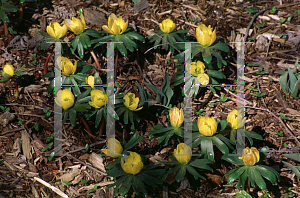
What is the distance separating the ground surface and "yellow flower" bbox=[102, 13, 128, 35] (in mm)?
525

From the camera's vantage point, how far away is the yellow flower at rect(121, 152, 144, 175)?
206cm

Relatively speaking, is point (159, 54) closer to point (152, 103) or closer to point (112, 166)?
point (152, 103)

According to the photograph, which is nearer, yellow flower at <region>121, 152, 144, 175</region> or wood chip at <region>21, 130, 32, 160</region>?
yellow flower at <region>121, 152, 144, 175</region>

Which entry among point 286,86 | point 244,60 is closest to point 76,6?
point 244,60

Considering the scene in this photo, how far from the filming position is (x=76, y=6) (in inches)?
149

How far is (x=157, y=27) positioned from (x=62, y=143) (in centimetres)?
185

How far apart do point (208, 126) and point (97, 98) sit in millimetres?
937

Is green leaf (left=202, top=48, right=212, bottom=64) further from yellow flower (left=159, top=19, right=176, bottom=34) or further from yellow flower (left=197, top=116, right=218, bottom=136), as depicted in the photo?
yellow flower (left=197, top=116, right=218, bottom=136)

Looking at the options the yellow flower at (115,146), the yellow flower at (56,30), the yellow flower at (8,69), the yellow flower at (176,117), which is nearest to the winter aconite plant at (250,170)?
the yellow flower at (176,117)

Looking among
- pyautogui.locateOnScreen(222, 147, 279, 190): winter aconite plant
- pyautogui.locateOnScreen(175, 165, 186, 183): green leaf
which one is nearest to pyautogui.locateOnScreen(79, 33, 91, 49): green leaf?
pyautogui.locateOnScreen(175, 165, 186, 183): green leaf

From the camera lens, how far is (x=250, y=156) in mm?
2068

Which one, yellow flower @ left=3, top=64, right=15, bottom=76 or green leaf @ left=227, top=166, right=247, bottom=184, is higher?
yellow flower @ left=3, top=64, right=15, bottom=76

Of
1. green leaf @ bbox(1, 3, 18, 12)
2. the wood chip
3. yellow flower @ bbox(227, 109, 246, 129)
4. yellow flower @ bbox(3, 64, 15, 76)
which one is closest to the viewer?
yellow flower @ bbox(227, 109, 246, 129)

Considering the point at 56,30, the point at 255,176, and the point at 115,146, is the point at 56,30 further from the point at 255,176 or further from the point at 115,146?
the point at 255,176
